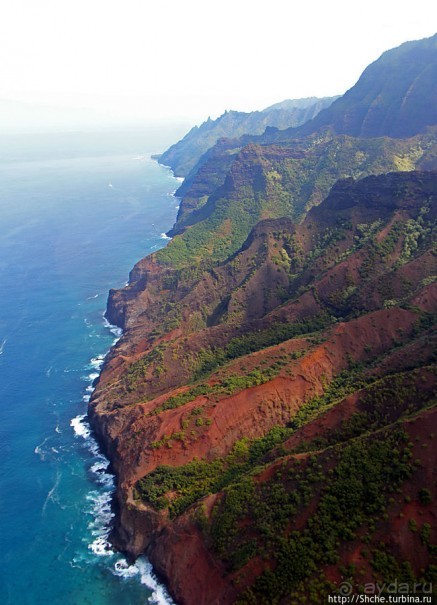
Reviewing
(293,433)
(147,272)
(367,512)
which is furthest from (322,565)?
(147,272)

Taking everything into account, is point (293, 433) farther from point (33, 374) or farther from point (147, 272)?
point (147, 272)

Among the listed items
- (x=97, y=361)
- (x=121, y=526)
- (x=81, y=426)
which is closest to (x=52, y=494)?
(x=121, y=526)

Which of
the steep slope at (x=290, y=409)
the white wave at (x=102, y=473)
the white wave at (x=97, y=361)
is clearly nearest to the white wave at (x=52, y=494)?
the white wave at (x=102, y=473)

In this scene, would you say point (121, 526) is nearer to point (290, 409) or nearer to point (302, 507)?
point (302, 507)

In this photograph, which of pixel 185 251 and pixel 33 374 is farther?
pixel 185 251

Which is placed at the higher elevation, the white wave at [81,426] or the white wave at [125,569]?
the white wave at [81,426]

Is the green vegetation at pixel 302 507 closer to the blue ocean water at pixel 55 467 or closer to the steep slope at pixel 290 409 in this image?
the steep slope at pixel 290 409
